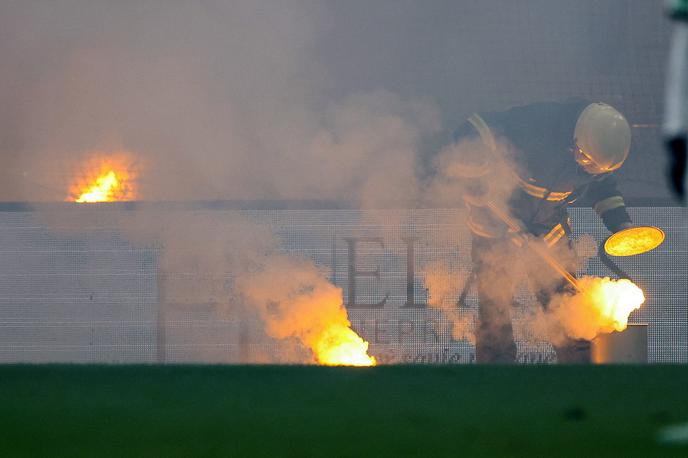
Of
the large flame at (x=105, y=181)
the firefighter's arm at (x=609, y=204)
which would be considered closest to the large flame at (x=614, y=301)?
the firefighter's arm at (x=609, y=204)

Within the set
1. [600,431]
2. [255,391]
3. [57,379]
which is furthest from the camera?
[57,379]

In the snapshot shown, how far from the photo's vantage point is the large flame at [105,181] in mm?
6641

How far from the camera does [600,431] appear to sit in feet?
8.26

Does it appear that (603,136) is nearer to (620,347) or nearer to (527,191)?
(527,191)

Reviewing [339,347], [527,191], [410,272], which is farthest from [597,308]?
[339,347]

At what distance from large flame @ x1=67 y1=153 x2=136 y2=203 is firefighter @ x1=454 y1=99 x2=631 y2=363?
2.08 m

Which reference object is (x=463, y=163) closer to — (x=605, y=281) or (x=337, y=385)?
(x=605, y=281)

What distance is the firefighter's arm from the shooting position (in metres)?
6.07

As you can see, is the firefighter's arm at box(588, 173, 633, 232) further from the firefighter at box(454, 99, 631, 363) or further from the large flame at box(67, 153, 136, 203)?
the large flame at box(67, 153, 136, 203)

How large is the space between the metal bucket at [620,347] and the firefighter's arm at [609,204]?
1.95 feet

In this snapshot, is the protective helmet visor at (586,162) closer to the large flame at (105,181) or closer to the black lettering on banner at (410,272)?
the black lettering on banner at (410,272)

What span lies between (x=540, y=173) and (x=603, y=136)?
51 centimetres

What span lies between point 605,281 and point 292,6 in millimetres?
2462

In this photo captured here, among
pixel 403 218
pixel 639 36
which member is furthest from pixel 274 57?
pixel 639 36
